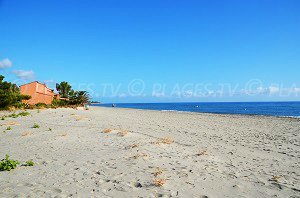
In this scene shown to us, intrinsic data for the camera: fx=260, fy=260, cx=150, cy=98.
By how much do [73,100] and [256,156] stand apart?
4791cm

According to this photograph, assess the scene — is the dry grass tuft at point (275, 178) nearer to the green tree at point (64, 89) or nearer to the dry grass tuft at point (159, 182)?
the dry grass tuft at point (159, 182)

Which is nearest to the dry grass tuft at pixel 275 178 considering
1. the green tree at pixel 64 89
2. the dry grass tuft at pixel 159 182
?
the dry grass tuft at pixel 159 182

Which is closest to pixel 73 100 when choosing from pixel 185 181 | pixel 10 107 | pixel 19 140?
pixel 10 107

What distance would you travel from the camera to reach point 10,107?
33125 millimetres

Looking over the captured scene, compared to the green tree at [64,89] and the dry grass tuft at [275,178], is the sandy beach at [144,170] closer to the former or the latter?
the dry grass tuft at [275,178]

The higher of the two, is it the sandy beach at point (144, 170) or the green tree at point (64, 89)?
the green tree at point (64, 89)

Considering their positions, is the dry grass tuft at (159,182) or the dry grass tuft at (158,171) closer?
the dry grass tuft at (159,182)

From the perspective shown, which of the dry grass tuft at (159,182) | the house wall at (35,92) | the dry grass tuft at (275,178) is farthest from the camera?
the house wall at (35,92)

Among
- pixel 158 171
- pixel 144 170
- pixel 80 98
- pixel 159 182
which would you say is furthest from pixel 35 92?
pixel 159 182

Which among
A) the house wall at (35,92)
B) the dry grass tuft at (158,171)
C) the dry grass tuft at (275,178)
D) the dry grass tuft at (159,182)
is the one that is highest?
the house wall at (35,92)

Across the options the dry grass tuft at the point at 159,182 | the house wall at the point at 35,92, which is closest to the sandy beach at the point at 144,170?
the dry grass tuft at the point at 159,182

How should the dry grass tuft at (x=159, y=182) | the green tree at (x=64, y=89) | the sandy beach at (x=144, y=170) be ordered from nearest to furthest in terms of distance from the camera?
the sandy beach at (x=144, y=170)
the dry grass tuft at (x=159, y=182)
the green tree at (x=64, y=89)

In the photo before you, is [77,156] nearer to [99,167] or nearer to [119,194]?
[99,167]

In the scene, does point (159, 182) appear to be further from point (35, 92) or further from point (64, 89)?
point (64, 89)
